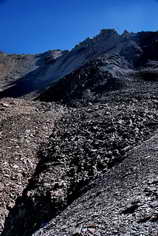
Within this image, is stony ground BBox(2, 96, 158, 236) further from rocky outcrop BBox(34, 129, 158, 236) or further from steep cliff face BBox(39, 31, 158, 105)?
steep cliff face BBox(39, 31, 158, 105)

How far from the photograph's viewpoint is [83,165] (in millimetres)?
11312

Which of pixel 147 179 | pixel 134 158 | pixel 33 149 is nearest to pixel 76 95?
pixel 33 149

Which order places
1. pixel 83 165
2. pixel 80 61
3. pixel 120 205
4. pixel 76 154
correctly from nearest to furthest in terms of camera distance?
pixel 120 205 < pixel 83 165 < pixel 76 154 < pixel 80 61

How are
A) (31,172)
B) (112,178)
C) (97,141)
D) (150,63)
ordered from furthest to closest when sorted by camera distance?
(150,63)
(97,141)
(31,172)
(112,178)

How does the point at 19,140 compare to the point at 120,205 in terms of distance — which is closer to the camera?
the point at 120,205

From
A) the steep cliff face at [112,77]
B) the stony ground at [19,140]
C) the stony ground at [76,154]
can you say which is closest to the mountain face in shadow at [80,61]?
the steep cliff face at [112,77]

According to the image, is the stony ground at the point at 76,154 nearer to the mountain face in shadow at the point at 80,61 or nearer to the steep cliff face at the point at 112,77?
the steep cliff face at the point at 112,77

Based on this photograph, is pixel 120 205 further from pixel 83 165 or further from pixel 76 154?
pixel 76 154

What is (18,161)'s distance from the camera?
12.1 metres

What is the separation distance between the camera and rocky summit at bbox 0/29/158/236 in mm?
7063

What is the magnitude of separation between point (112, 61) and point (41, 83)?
17179 millimetres

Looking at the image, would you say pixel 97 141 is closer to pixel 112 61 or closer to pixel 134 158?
pixel 134 158

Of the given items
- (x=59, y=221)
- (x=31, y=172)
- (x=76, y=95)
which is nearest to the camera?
(x=59, y=221)

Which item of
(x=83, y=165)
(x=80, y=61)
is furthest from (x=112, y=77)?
(x=80, y=61)
